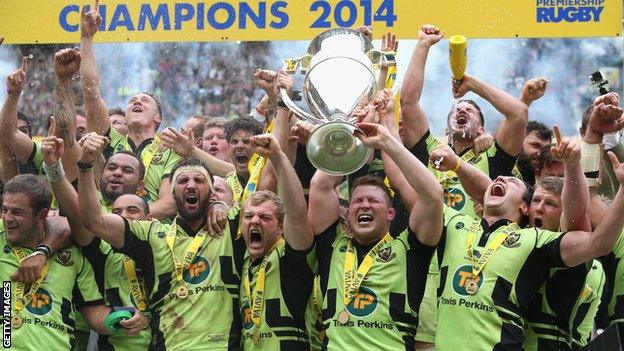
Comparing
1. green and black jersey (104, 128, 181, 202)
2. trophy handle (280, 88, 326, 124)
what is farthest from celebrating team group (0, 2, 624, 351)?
green and black jersey (104, 128, 181, 202)

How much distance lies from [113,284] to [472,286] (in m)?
2.06

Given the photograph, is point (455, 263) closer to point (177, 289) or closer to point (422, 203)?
point (422, 203)

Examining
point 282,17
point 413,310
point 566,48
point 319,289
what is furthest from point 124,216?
point 566,48

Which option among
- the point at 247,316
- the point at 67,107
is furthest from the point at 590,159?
the point at 67,107

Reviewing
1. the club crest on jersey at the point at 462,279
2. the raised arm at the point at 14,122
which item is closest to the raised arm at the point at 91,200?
the raised arm at the point at 14,122

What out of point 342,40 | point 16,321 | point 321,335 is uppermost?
point 342,40

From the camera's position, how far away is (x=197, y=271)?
7602mm

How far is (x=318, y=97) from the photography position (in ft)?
24.1

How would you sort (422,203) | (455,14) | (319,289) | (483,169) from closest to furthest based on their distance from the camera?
(422,203) → (319,289) → (483,169) → (455,14)

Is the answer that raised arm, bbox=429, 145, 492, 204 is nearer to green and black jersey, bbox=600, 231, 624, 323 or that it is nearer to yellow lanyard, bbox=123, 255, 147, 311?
green and black jersey, bbox=600, 231, 624, 323

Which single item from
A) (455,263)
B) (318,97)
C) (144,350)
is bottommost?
(144,350)

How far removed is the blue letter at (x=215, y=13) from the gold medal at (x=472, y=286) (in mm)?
3421

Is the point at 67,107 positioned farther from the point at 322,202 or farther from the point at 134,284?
the point at 322,202

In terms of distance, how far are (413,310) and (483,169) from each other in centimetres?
121
